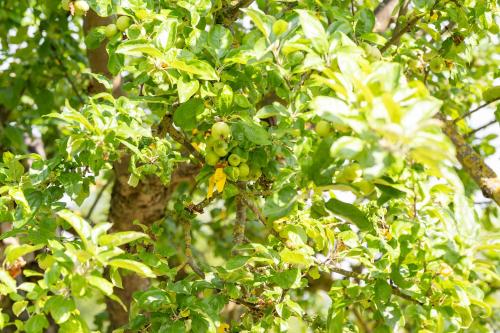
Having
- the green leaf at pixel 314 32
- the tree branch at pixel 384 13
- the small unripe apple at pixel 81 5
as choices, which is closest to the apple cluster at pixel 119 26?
the small unripe apple at pixel 81 5

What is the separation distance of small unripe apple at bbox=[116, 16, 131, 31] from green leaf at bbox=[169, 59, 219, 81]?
0.89 ft

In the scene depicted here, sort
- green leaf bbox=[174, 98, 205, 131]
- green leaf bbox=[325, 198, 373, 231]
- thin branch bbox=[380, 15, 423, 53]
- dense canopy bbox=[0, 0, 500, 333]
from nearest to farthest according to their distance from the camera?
1. dense canopy bbox=[0, 0, 500, 333]
2. green leaf bbox=[325, 198, 373, 231]
3. green leaf bbox=[174, 98, 205, 131]
4. thin branch bbox=[380, 15, 423, 53]

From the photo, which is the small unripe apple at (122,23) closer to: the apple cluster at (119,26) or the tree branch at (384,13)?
the apple cluster at (119,26)

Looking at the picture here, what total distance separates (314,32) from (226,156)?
1.21 feet

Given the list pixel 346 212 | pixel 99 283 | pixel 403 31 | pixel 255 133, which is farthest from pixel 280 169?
pixel 403 31

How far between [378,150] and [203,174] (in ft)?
1.96

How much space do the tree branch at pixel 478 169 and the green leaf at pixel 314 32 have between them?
27.4 inches

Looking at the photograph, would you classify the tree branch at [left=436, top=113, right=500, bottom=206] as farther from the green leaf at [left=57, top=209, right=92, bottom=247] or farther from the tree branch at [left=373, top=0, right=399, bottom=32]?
the green leaf at [left=57, top=209, right=92, bottom=247]

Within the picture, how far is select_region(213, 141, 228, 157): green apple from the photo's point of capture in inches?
47.9

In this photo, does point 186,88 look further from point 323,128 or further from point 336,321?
point 336,321

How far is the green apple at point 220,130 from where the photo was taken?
1.19 meters

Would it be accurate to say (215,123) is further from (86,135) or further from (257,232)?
(257,232)

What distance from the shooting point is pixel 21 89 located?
2650mm

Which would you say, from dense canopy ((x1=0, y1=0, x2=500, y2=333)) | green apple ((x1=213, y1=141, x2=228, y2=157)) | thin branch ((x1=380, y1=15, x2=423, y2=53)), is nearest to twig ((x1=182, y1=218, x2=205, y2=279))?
dense canopy ((x1=0, y1=0, x2=500, y2=333))
